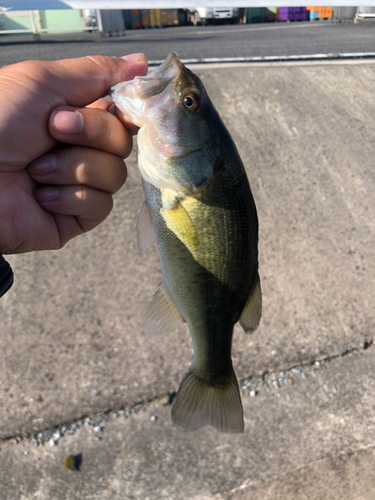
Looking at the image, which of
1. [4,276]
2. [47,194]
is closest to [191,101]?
[47,194]

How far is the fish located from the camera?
4.93ft

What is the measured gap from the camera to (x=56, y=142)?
71.1 inches

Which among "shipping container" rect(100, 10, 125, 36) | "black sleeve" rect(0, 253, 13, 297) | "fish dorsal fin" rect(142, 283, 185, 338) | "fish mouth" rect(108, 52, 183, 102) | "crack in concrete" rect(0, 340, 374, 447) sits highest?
"fish mouth" rect(108, 52, 183, 102)

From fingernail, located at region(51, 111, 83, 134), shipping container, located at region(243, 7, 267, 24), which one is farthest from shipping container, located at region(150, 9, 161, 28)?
fingernail, located at region(51, 111, 83, 134)

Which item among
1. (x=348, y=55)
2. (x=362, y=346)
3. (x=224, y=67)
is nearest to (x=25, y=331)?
(x=362, y=346)

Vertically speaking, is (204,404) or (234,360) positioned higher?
(204,404)

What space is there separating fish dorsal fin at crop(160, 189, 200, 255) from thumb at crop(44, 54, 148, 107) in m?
0.56

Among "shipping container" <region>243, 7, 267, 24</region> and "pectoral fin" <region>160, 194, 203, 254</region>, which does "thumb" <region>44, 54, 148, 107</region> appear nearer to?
"pectoral fin" <region>160, 194, 203, 254</region>

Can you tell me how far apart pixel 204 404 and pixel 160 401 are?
4.03 ft

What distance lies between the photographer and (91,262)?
3.34 meters

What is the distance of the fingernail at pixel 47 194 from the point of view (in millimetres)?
1872

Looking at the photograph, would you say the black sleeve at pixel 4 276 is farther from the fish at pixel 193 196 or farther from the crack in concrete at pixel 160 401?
the crack in concrete at pixel 160 401

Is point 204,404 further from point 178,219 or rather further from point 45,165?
point 45,165

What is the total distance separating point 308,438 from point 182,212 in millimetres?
2126
